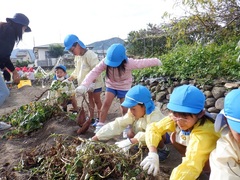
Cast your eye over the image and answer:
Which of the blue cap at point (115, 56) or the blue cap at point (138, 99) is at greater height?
the blue cap at point (115, 56)

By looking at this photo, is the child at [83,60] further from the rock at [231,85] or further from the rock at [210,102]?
the rock at [231,85]

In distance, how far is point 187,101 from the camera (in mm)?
1937

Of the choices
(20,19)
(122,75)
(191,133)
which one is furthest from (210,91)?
(20,19)

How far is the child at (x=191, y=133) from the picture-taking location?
180 cm

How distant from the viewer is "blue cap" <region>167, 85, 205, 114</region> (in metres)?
1.93

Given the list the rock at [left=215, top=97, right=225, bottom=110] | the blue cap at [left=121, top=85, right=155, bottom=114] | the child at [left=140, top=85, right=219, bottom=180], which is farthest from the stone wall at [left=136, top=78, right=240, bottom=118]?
the child at [left=140, top=85, right=219, bottom=180]

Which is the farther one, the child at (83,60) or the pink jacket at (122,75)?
the child at (83,60)

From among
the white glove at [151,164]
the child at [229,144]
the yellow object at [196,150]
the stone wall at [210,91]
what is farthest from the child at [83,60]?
the child at [229,144]

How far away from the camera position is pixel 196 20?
630cm

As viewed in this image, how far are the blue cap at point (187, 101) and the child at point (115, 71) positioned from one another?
1649 mm

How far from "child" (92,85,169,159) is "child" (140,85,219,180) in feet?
1.63

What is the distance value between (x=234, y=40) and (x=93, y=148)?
16.1 ft

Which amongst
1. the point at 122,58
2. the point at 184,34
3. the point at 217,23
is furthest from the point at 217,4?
the point at 122,58

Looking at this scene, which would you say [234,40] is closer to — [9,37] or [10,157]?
[9,37]
